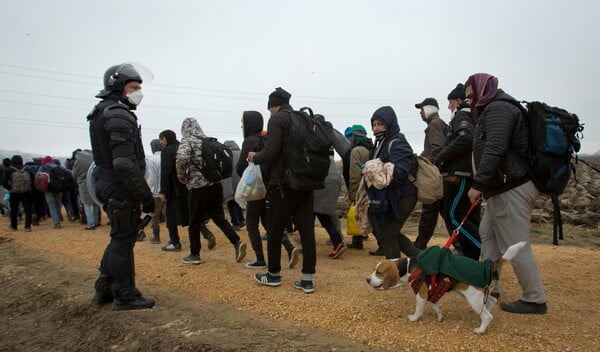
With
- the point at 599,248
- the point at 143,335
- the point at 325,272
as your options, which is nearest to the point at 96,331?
the point at 143,335

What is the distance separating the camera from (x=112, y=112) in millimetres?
4043

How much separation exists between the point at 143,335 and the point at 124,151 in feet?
5.52

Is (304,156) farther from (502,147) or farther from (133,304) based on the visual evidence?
(133,304)

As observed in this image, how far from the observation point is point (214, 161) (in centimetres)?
587

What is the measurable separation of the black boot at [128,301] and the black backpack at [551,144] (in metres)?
3.91

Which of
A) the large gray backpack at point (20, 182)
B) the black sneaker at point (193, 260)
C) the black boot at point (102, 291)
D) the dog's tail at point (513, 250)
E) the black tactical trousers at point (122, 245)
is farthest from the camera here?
the large gray backpack at point (20, 182)

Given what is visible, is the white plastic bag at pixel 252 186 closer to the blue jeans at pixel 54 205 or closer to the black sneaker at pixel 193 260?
the black sneaker at pixel 193 260

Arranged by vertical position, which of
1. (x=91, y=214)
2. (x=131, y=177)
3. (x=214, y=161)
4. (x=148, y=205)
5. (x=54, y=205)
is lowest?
(x=91, y=214)

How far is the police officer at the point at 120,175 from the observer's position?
4.04 meters

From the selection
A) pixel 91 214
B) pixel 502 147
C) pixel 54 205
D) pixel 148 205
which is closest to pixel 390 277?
pixel 502 147

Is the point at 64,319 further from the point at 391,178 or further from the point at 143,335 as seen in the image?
the point at 391,178

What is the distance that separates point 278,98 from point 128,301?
8.66 ft

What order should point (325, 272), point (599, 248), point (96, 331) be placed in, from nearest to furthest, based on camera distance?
point (96, 331), point (325, 272), point (599, 248)

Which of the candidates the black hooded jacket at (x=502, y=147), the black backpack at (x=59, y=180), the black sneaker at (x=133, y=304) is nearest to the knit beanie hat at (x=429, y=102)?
the black hooded jacket at (x=502, y=147)
